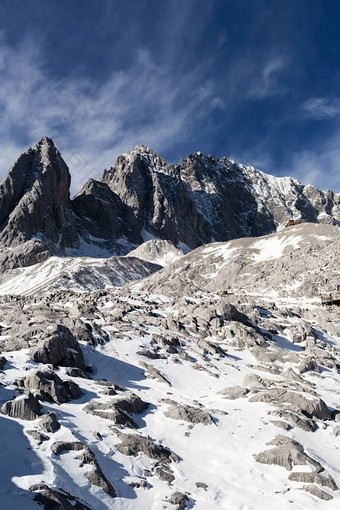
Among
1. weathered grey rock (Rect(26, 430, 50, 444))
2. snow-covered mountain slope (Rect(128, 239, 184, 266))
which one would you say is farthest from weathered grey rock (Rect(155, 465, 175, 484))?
snow-covered mountain slope (Rect(128, 239, 184, 266))

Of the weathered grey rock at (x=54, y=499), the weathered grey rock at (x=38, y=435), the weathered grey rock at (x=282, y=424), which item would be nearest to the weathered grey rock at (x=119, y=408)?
the weathered grey rock at (x=38, y=435)

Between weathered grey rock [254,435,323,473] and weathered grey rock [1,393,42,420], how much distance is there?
10.2m

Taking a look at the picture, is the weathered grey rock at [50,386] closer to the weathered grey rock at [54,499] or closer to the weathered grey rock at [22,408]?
the weathered grey rock at [22,408]

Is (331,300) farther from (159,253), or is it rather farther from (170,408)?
(159,253)

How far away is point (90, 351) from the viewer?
105 ft

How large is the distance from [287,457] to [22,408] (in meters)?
11.9

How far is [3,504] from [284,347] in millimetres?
37290

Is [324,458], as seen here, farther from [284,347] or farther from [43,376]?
[284,347]

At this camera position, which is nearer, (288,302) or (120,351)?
(120,351)

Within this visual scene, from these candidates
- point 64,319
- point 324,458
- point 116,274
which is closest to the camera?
point 324,458

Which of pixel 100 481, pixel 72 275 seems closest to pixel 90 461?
pixel 100 481

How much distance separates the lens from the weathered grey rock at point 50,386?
20.2 meters

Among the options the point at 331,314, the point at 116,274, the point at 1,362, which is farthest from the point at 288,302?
the point at 116,274

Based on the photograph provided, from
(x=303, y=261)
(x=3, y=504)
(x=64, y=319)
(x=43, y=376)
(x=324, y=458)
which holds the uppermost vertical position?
(x=303, y=261)
